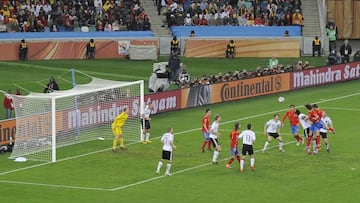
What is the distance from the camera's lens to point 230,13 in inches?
2643

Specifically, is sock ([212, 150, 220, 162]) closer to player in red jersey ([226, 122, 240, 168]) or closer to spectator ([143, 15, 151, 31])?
player in red jersey ([226, 122, 240, 168])

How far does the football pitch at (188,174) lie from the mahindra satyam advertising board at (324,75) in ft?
35.5

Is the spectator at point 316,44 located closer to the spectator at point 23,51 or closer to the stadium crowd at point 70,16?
the stadium crowd at point 70,16

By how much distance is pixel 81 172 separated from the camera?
3459cm

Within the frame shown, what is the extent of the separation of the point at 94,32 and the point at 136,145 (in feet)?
78.9

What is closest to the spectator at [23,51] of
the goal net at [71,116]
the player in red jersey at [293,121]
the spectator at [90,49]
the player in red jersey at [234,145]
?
the spectator at [90,49]

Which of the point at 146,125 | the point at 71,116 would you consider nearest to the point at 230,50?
the point at 146,125

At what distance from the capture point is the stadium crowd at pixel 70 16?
62156 mm

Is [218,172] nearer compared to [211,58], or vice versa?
[218,172]

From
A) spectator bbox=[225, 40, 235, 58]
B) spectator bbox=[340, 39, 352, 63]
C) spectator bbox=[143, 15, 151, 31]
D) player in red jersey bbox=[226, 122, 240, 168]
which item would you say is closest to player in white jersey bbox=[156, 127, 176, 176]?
player in red jersey bbox=[226, 122, 240, 168]

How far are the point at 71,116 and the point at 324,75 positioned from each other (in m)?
21.7

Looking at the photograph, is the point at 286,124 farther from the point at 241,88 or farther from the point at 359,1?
the point at 359,1

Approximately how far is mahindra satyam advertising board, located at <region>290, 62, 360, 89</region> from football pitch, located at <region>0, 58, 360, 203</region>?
425 inches

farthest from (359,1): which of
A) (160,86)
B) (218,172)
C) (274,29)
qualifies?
(218,172)
